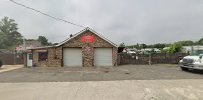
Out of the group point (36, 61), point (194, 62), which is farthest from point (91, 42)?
point (194, 62)

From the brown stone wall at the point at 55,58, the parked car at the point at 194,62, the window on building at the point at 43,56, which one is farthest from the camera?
the window on building at the point at 43,56

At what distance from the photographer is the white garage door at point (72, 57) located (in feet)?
94.8

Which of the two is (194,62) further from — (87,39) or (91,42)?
(87,39)

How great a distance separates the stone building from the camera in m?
28.7

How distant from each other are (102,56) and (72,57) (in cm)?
352

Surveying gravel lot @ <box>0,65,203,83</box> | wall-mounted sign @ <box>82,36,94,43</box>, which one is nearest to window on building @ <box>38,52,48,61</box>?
wall-mounted sign @ <box>82,36,94,43</box>

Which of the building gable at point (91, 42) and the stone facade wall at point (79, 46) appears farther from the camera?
the building gable at point (91, 42)

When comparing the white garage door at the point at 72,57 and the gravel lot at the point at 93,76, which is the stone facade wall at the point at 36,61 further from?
the gravel lot at the point at 93,76

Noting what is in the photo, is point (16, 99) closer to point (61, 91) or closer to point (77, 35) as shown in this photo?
point (61, 91)

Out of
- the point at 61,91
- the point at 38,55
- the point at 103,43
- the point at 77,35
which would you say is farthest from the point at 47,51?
the point at 61,91

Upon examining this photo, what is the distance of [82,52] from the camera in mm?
28906

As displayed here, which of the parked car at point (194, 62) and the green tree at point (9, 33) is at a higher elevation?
the green tree at point (9, 33)

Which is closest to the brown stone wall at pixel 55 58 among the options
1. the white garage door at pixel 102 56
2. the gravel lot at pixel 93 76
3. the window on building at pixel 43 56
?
the window on building at pixel 43 56

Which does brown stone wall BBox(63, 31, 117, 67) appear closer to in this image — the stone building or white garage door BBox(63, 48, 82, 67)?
the stone building
